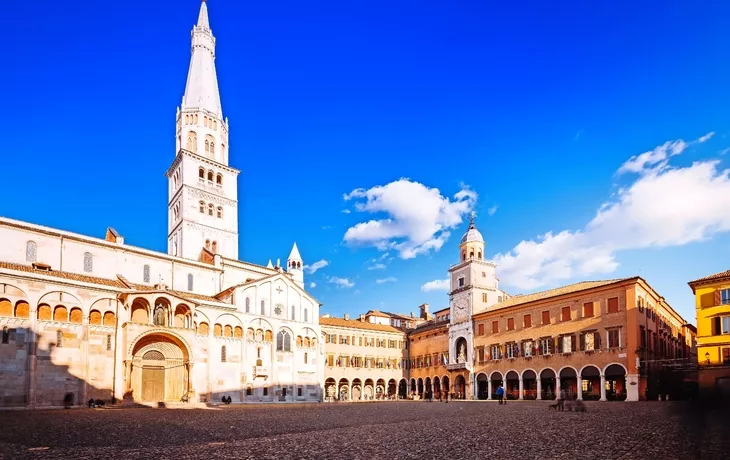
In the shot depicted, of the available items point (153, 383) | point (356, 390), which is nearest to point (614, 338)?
point (356, 390)

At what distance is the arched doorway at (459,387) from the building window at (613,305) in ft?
72.0

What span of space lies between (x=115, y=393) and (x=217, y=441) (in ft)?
94.3

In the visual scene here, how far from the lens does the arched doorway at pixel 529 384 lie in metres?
54.9

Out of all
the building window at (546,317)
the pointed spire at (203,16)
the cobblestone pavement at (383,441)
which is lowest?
the cobblestone pavement at (383,441)

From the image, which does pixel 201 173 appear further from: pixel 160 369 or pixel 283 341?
pixel 160 369

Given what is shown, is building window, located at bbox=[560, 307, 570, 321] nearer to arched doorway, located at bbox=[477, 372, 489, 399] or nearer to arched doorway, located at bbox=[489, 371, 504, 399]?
arched doorway, located at bbox=[489, 371, 504, 399]

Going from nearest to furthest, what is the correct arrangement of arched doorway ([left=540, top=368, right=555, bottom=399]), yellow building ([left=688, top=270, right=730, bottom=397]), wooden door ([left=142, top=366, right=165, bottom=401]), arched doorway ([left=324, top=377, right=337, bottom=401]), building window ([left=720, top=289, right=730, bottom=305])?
yellow building ([left=688, top=270, right=730, bottom=397])
wooden door ([left=142, top=366, right=165, bottom=401])
building window ([left=720, top=289, right=730, bottom=305])
arched doorway ([left=540, top=368, right=555, bottom=399])
arched doorway ([left=324, top=377, right=337, bottom=401])

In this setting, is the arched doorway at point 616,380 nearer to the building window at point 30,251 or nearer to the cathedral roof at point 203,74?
the building window at point 30,251

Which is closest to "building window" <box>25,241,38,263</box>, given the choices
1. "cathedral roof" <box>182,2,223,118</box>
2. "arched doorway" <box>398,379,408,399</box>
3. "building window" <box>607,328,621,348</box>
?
"cathedral roof" <box>182,2,223,118</box>

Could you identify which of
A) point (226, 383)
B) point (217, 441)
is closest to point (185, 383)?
point (226, 383)

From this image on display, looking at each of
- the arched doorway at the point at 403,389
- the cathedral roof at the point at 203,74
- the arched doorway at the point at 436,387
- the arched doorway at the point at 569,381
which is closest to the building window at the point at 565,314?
the arched doorway at the point at 569,381

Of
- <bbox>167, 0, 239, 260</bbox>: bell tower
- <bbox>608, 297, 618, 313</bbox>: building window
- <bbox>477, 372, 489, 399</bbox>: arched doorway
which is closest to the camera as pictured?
<bbox>608, 297, 618, 313</bbox>: building window

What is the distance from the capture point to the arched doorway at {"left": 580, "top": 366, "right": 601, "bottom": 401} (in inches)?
1906

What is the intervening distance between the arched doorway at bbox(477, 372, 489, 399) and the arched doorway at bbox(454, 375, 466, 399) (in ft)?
8.37
